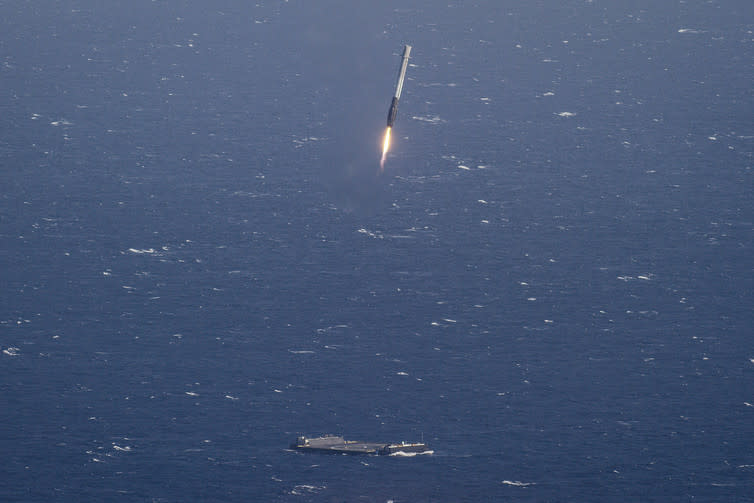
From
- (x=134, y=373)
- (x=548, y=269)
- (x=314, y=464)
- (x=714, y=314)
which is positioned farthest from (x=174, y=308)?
(x=714, y=314)

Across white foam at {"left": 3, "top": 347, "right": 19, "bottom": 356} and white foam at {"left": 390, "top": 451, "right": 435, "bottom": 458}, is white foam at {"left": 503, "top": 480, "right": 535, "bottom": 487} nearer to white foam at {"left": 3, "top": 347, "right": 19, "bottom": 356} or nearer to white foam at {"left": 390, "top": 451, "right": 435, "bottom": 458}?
white foam at {"left": 390, "top": 451, "right": 435, "bottom": 458}

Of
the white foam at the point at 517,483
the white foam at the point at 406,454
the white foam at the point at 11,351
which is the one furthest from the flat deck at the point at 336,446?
the white foam at the point at 11,351

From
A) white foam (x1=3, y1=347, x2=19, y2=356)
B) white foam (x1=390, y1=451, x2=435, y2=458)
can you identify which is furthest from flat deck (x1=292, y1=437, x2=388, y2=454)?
white foam (x1=3, y1=347, x2=19, y2=356)

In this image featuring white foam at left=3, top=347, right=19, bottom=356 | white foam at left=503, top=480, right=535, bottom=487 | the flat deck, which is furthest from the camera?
white foam at left=3, top=347, right=19, bottom=356

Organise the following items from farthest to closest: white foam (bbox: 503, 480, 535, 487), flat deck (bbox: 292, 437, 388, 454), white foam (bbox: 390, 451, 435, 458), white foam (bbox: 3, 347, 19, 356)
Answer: white foam (bbox: 3, 347, 19, 356), white foam (bbox: 390, 451, 435, 458), flat deck (bbox: 292, 437, 388, 454), white foam (bbox: 503, 480, 535, 487)

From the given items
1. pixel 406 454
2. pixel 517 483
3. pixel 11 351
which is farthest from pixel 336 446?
pixel 11 351

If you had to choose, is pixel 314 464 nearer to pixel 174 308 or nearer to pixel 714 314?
pixel 174 308

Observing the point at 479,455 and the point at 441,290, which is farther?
the point at 441,290

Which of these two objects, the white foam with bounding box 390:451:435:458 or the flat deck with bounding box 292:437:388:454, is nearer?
the flat deck with bounding box 292:437:388:454

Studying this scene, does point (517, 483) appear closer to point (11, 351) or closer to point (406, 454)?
point (406, 454)

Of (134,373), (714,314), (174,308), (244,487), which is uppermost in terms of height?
(714,314)

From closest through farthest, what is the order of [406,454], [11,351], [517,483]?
[517,483], [406,454], [11,351]
